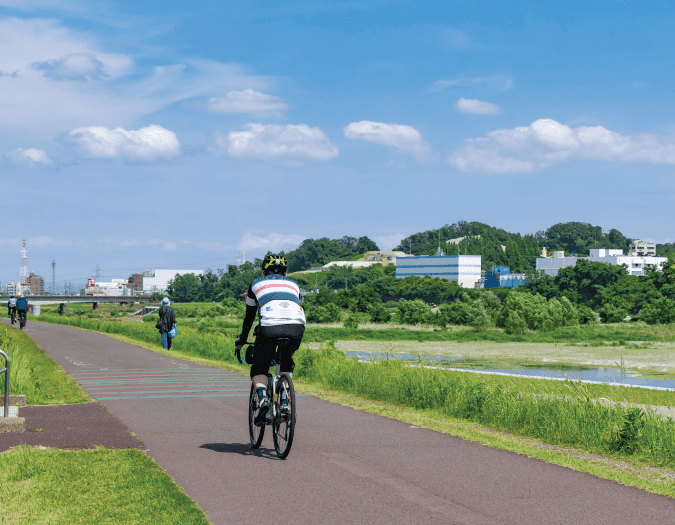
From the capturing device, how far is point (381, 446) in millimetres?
8836

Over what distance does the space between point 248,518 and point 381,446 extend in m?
3.41

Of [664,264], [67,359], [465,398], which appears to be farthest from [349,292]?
[465,398]

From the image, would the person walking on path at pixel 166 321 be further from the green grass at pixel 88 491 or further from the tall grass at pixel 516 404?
the green grass at pixel 88 491

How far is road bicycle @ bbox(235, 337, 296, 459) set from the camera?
7.61 meters

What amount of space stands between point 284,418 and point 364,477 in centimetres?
112

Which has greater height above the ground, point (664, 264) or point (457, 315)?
point (664, 264)

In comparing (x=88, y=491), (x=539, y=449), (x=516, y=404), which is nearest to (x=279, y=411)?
(x=88, y=491)

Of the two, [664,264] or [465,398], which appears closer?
[465,398]

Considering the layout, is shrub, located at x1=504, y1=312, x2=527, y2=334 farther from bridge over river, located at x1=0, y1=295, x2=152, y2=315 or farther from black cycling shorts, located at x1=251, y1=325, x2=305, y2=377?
black cycling shorts, located at x1=251, y1=325, x2=305, y2=377

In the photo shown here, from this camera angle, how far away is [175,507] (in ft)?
19.2

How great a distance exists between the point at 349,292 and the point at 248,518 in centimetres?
13005

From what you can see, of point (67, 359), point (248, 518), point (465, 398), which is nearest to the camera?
point (248, 518)

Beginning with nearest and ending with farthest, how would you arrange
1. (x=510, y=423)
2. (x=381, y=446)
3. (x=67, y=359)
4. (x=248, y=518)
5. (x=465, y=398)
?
(x=248, y=518)
(x=381, y=446)
(x=510, y=423)
(x=465, y=398)
(x=67, y=359)

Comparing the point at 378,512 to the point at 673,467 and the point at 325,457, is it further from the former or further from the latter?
the point at 673,467
